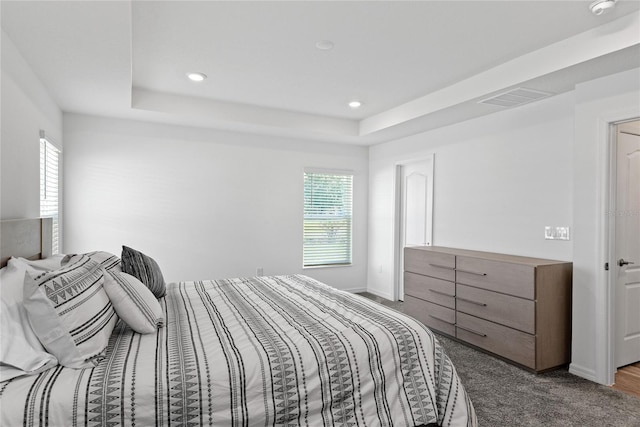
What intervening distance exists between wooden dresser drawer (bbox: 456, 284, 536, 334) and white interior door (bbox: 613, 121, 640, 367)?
0.72 metres

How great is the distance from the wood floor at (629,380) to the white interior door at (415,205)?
2.21 meters

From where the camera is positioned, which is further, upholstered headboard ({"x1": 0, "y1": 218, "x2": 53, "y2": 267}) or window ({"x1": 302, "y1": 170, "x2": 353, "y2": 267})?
window ({"x1": 302, "y1": 170, "x2": 353, "y2": 267})

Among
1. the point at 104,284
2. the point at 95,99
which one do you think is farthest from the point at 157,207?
the point at 104,284

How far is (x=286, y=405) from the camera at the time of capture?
63.9 inches

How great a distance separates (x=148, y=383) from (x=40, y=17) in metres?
1.94

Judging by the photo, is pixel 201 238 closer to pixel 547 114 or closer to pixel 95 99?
pixel 95 99

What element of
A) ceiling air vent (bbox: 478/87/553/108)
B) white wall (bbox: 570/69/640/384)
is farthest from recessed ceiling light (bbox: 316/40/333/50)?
white wall (bbox: 570/69/640/384)

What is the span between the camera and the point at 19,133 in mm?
2441

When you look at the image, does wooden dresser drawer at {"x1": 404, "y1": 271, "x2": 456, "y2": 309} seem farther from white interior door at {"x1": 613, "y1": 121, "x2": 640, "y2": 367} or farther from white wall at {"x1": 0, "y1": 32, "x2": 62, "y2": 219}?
white wall at {"x1": 0, "y1": 32, "x2": 62, "y2": 219}

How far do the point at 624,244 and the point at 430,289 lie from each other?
170cm

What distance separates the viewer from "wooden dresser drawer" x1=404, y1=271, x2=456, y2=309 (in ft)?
12.3

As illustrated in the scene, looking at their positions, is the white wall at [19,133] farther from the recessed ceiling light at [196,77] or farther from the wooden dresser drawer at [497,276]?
the wooden dresser drawer at [497,276]

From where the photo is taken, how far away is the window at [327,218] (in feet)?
18.0

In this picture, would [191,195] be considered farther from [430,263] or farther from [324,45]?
[430,263]
